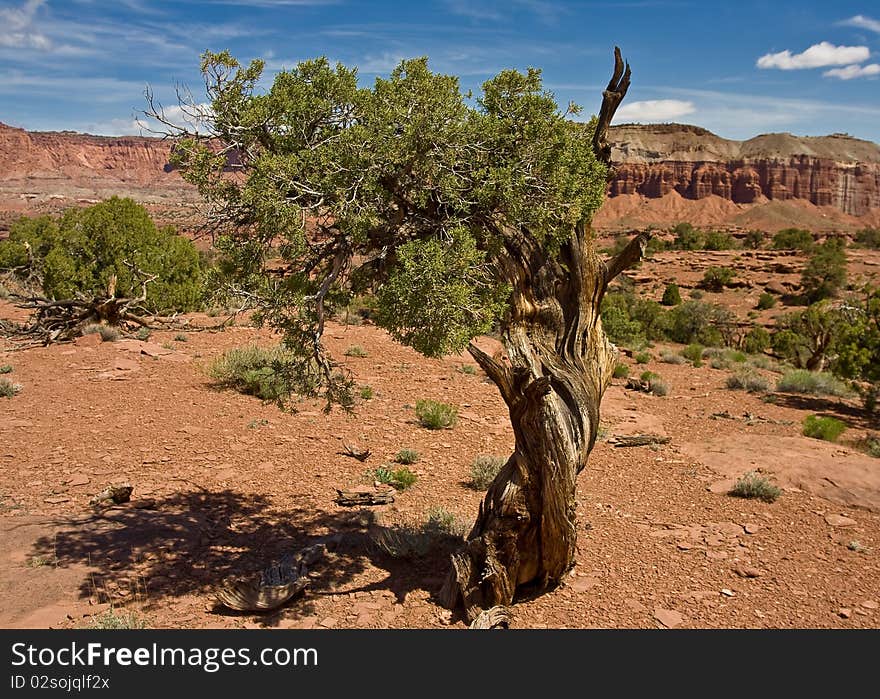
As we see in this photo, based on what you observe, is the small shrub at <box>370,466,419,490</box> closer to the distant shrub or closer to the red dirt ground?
the red dirt ground

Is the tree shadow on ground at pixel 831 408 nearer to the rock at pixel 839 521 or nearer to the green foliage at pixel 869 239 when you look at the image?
the rock at pixel 839 521

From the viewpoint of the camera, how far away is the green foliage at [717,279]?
1781 inches

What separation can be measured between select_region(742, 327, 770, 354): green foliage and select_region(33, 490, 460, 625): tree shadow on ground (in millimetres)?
24009

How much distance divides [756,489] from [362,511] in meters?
5.10

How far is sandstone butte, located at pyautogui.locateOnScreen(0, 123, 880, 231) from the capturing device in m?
108

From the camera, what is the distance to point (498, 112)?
17.5 feet

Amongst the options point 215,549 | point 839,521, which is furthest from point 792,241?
point 215,549

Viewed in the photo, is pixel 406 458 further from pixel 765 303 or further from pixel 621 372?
pixel 765 303

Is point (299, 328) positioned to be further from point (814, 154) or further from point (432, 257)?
point (814, 154)

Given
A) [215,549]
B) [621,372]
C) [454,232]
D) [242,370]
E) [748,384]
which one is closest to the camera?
[454,232]

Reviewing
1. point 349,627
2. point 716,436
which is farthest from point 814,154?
point 349,627

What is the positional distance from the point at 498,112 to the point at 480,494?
498 centimetres

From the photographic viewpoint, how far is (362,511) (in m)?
7.98

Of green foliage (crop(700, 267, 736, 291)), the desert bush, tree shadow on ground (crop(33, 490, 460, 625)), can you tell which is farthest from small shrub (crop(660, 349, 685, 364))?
green foliage (crop(700, 267, 736, 291))
